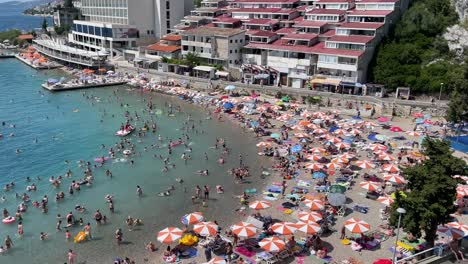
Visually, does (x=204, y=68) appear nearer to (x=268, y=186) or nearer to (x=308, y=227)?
(x=268, y=186)

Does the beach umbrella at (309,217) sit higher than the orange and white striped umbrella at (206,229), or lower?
higher

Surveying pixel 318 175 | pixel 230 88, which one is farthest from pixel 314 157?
pixel 230 88

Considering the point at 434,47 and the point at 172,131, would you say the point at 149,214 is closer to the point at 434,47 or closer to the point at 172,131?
the point at 172,131

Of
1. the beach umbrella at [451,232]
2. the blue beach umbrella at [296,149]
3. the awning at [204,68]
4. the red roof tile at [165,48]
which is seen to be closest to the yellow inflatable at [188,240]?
the beach umbrella at [451,232]

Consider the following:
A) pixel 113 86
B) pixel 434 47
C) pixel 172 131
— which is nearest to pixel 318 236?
pixel 172 131

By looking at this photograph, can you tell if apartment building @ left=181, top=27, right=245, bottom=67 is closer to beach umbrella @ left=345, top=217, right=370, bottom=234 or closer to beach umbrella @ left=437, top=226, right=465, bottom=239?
beach umbrella @ left=345, top=217, right=370, bottom=234

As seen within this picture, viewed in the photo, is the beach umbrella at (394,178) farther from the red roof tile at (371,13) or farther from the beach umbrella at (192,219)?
the red roof tile at (371,13)

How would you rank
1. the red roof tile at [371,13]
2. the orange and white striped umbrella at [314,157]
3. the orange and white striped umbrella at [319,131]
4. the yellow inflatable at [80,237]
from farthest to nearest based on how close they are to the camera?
the red roof tile at [371,13]
the orange and white striped umbrella at [319,131]
the orange and white striped umbrella at [314,157]
the yellow inflatable at [80,237]
